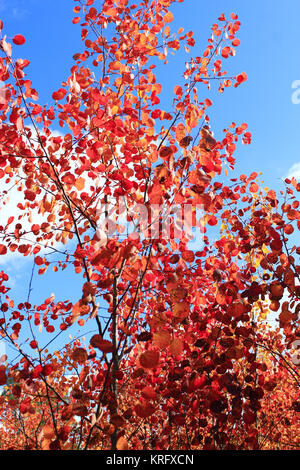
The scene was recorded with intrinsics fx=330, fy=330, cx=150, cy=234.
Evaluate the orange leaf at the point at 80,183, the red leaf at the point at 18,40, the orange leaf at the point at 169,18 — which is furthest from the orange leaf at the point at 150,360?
the orange leaf at the point at 169,18

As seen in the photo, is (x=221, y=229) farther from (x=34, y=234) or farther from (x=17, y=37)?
(x=17, y=37)

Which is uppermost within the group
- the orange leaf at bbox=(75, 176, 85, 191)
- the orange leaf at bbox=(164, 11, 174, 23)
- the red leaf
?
the orange leaf at bbox=(164, 11, 174, 23)

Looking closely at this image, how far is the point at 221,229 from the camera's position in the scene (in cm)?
659

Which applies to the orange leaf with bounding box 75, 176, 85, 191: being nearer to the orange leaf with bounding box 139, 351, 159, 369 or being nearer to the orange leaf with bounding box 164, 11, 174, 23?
the orange leaf with bounding box 139, 351, 159, 369

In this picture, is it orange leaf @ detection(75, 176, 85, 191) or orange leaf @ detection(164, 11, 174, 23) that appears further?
orange leaf @ detection(164, 11, 174, 23)

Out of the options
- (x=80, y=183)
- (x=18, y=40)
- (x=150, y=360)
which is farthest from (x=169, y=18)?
(x=150, y=360)

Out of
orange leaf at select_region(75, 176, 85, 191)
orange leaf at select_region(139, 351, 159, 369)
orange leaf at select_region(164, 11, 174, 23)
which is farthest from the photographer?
orange leaf at select_region(164, 11, 174, 23)

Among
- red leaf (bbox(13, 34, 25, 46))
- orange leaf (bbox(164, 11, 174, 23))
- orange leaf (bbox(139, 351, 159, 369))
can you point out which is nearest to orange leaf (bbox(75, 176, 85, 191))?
red leaf (bbox(13, 34, 25, 46))

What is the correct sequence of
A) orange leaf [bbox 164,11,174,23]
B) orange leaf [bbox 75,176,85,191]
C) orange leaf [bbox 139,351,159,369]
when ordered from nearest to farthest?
orange leaf [bbox 139,351,159,369] → orange leaf [bbox 75,176,85,191] → orange leaf [bbox 164,11,174,23]

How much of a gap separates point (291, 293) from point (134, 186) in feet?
6.69

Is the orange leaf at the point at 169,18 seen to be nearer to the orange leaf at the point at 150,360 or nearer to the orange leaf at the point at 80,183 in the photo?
the orange leaf at the point at 80,183

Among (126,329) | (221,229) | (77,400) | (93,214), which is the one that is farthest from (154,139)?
(221,229)

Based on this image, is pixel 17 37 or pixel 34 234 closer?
pixel 17 37

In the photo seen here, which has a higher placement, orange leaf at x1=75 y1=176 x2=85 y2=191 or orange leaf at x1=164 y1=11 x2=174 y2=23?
orange leaf at x1=164 y1=11 x2=174 y2=23
